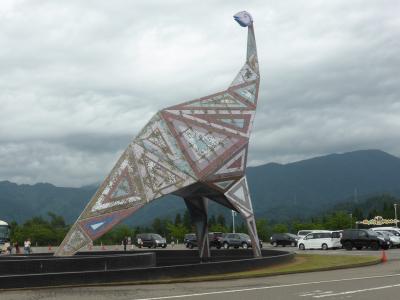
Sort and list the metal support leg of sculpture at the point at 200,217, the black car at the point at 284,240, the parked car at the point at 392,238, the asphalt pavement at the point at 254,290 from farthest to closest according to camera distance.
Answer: the black car at the point at 284,240 → the parked car at the point at 392,238 → the metal support leg of sculpture at the point at 200,217 → the asphalt pavement at the point at 254,290

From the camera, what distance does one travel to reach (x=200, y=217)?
29.5 meters

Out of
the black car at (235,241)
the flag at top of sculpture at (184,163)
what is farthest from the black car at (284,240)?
the flag at top of sculpture at (184,163)

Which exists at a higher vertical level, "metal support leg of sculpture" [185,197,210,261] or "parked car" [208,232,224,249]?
"metal support leg of sculpture" [185,197,210,261]

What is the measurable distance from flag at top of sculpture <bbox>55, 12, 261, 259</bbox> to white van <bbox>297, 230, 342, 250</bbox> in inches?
782

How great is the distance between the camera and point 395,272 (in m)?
21.0

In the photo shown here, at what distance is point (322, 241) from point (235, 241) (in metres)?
9.80

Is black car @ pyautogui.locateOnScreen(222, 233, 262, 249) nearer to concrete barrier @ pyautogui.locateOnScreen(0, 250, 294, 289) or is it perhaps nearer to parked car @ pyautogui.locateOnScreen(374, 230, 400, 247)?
parked car @ pyautogui.locateOnScreen(374, 230, 400, 247)

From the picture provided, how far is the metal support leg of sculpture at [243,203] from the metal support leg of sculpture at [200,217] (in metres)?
3.48

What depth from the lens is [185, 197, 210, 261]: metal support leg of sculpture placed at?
29.4m

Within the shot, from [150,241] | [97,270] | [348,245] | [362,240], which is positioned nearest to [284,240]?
[348,245]

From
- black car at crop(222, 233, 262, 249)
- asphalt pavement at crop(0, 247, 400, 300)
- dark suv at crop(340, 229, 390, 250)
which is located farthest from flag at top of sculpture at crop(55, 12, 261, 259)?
black car at crop(222, 233, 262, 249)

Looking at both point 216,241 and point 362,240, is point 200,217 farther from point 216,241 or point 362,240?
point 216,241

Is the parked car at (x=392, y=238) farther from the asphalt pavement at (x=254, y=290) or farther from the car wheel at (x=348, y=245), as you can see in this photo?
the asphalt pavement at (x=254, y=290)

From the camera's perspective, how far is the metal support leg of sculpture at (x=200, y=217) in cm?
2942
